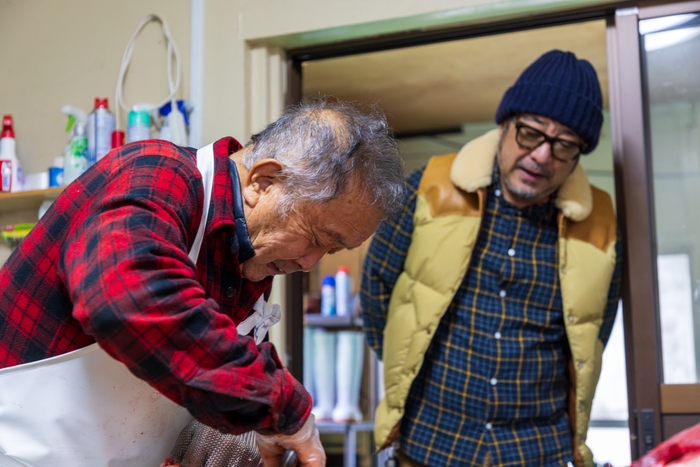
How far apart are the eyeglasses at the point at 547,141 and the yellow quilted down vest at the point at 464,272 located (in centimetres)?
13

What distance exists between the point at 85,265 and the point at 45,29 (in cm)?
207

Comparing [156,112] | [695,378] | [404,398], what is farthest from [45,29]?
[695,378]

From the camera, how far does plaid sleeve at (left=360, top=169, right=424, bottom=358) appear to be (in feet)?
7.45

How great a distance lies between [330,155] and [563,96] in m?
1.23

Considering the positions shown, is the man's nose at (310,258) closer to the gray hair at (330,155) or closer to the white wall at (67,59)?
the gray hair at (330,155)

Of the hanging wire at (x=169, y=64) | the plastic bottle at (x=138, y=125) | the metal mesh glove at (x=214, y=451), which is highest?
the hanging wire at (x=169, y=64)

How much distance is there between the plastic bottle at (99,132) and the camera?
2.38 meters

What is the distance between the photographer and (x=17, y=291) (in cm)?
103

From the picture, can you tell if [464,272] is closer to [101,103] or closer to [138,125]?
[138,125]

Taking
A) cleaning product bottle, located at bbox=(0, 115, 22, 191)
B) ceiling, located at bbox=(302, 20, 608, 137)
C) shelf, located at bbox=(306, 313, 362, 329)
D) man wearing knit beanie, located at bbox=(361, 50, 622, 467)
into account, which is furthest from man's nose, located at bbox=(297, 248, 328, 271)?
shelf, located at bbox=(306, 313, 362, 329)

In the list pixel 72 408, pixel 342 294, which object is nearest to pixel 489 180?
pixel 72 408

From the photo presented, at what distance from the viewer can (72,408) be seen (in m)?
1.06

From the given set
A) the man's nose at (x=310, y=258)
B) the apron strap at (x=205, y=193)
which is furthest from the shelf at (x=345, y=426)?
the apron strap at (x=205, y=193)

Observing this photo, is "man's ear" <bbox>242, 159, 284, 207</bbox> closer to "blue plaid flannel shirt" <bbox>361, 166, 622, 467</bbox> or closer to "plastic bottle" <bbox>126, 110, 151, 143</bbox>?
"blue plaid flannel shirt" <bbox>361, 166, 622, 467</bbox>
